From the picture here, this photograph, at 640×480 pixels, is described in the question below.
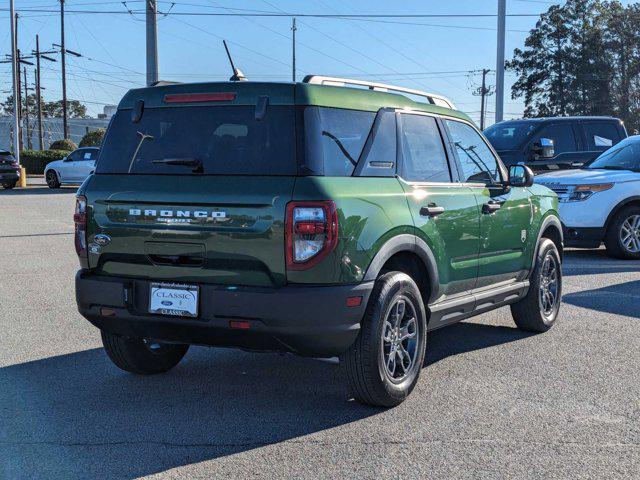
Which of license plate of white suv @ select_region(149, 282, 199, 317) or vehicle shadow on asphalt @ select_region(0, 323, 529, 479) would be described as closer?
vehicle shadow on asphalt @ select_region(0, 323, 529, 479)

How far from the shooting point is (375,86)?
220 inches

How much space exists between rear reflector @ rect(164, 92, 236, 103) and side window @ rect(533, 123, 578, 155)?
484 inches

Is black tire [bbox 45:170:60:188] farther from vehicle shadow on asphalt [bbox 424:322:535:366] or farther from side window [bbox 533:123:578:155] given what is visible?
vehicle shadow on asphalt [bbox 424:322:535:366]

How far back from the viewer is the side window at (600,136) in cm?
1670

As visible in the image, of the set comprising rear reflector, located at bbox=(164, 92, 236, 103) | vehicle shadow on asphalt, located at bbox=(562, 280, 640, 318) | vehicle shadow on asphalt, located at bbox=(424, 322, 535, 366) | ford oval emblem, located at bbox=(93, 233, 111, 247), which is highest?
rear reflector, located at bbox=(164, 92, 236, 103)

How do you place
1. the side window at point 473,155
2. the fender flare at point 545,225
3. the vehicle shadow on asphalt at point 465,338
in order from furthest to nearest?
the fender flare at point 545,225, the vehicle shadow on asphalt at point 465,338, the side window at point 473,155

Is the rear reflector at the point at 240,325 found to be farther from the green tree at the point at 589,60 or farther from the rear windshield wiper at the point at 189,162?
the green tree at the point at 589,60

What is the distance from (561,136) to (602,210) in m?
4.60

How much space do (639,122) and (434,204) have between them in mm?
66336

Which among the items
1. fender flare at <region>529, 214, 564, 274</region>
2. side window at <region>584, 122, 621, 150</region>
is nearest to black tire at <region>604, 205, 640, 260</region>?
side window at <region>584, 122, 621, 150</region>

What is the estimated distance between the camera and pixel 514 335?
7.39 meters

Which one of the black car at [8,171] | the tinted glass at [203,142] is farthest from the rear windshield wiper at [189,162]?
the black car at [8,171]

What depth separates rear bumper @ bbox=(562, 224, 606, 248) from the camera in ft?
40.1

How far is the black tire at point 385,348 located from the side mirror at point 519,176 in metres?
1.86
